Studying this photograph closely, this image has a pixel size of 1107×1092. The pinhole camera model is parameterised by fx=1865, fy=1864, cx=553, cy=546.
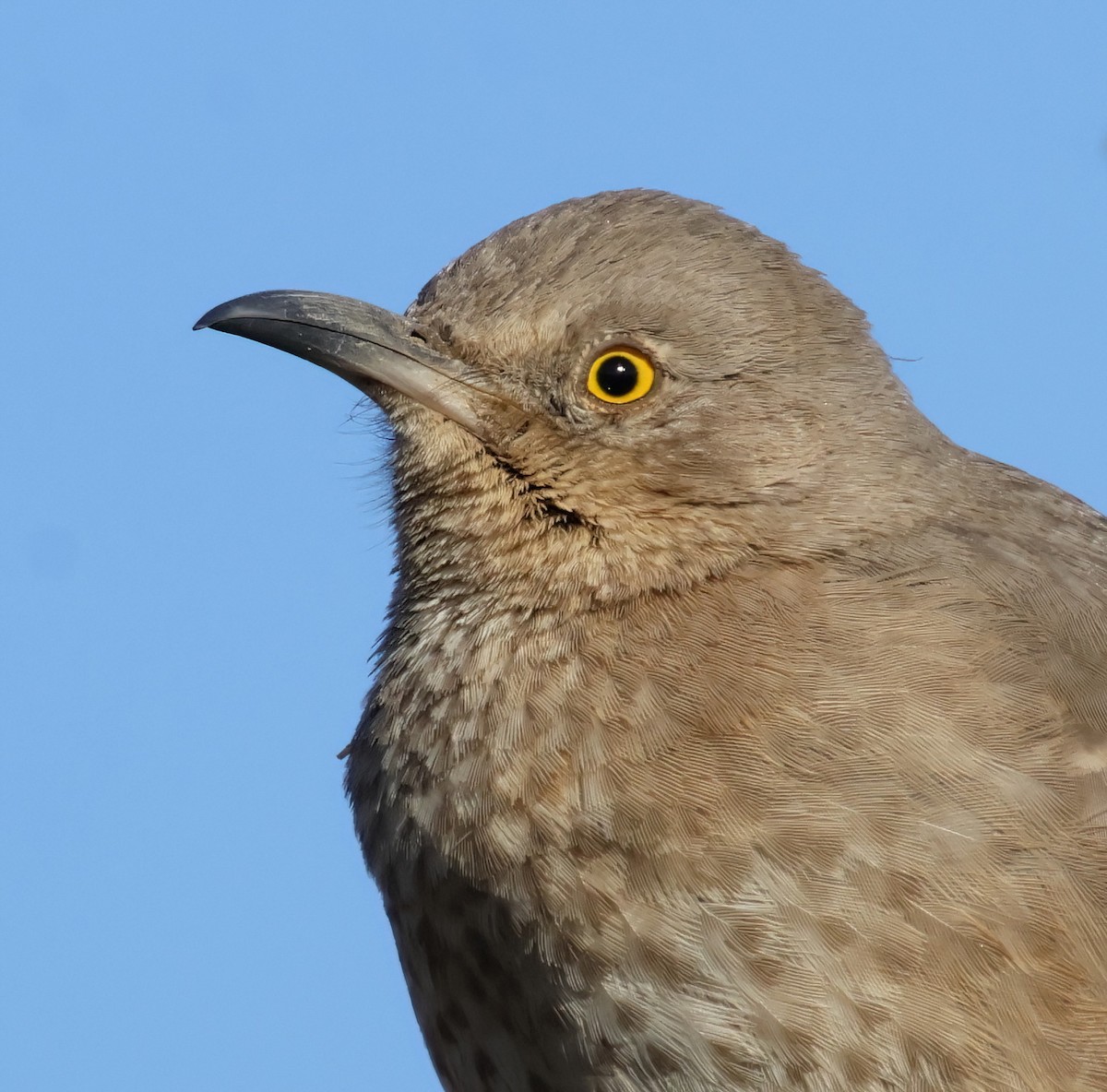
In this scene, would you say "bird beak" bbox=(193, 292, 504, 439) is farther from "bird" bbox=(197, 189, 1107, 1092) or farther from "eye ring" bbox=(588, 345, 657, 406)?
"eye ring" bbox=(588, 345, 657, 406)

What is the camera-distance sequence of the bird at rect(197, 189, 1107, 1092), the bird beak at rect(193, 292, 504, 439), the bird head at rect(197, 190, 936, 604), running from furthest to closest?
1. the bird beak at rect(193, 292, 504, 439)
2. the bird head at rect(197, 190, 936, 604)
3. the bird at rect(197, 189, 1107, 1092)

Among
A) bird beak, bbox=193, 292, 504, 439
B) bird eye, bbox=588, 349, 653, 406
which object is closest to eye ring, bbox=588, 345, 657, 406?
bird eye, bbox=588, 349, 653, 406

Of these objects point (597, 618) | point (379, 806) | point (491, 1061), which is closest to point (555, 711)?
point (597, 618)

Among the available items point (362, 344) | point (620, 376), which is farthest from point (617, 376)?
point (362, 344)

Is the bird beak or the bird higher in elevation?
the bird beak

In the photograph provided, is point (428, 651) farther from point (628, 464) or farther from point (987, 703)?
point (987, 703)

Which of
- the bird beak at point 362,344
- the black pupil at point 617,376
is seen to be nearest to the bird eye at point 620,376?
the black pupil at point 617,376

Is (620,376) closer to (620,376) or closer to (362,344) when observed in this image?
(620,376)
